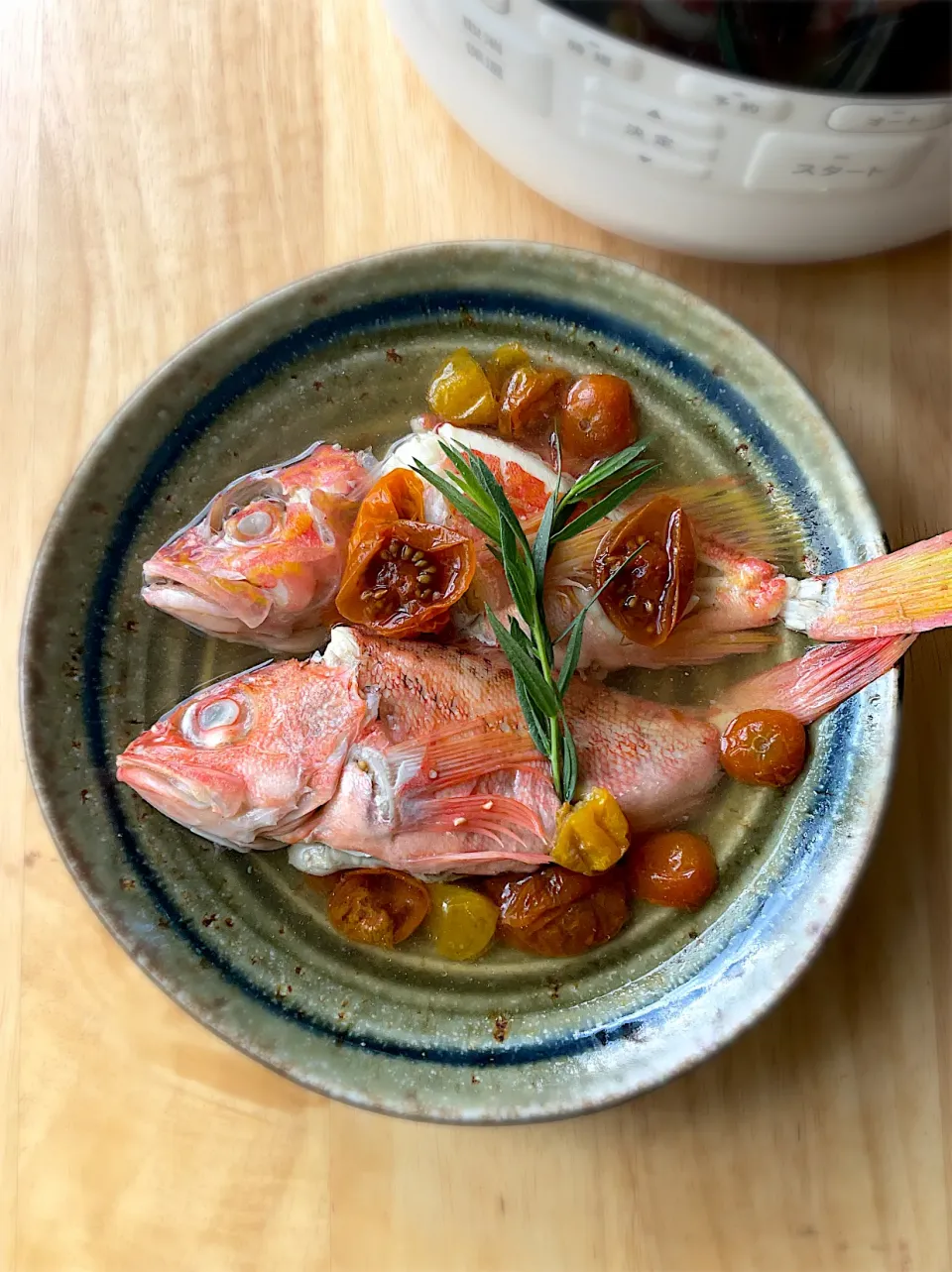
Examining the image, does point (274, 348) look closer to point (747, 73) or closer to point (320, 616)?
point (320, 616)

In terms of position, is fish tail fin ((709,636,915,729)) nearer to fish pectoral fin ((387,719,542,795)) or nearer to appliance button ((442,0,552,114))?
fish pectoral fin ((387,719,542,795))

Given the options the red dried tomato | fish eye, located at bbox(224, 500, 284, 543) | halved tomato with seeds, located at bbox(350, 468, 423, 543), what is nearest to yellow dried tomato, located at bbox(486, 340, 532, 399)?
halved tomato with seeds, located at bbox(350, 468, 423, 543)

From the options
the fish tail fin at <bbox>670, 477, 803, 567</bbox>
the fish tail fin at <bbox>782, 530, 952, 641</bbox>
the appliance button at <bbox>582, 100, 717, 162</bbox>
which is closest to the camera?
the appliance button at <bbox>582, 100, 717, 162</bbox>

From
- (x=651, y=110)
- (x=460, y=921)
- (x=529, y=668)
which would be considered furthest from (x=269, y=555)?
(x=651, y=110)

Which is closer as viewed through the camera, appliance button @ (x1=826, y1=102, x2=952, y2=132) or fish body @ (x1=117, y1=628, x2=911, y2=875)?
appliance button @ (x1=826, y1=102, x2=952, y2=132)

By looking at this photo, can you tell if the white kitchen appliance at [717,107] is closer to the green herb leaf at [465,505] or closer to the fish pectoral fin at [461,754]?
the green herb leaf at [465,505]

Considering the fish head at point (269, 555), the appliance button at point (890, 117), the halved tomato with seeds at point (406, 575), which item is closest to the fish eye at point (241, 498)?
the fish head at point (269, 555)

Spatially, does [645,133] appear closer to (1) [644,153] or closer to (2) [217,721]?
(1) [644,153]
